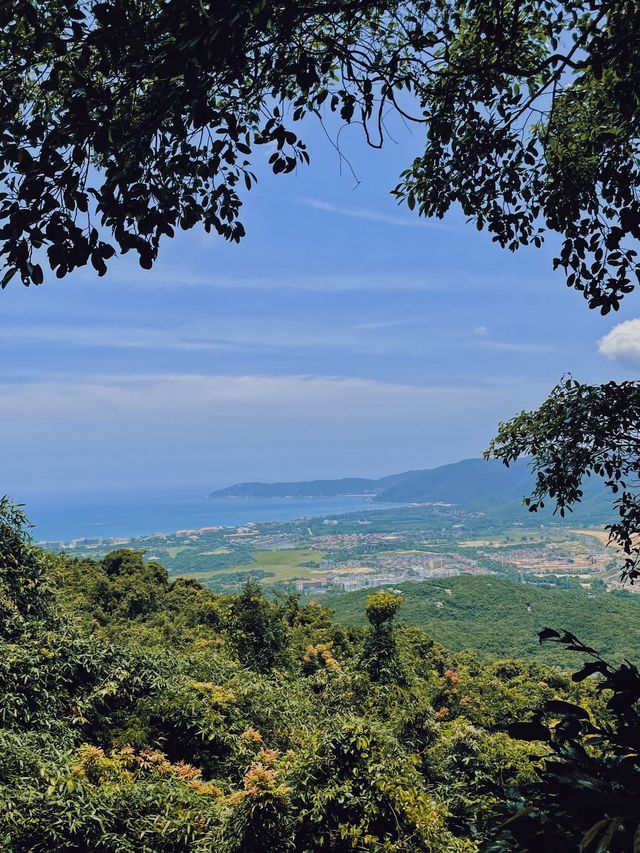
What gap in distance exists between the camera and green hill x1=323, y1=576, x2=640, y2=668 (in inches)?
1010

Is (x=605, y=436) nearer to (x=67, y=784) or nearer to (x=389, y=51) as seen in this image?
(x=389, y=51)

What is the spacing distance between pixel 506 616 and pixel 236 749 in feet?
105

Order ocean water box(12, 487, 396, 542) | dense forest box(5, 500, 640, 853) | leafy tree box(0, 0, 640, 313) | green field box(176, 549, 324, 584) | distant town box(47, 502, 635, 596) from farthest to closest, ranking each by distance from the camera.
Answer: ocean water box(12, 487, 396, 542) → green field box(176, 549, 324, 584) → distant town box(47, 502, 635, 596) → dense forest box(5, 500, 640, 853) → leafy tree box(0, 0, 640, 313)

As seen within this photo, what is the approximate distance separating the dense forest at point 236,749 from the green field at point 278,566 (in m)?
53.1

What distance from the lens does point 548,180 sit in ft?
10.2

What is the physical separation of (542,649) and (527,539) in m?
77.0

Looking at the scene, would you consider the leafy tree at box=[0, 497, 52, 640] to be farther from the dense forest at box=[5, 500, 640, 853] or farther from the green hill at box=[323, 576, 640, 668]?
the green hill at box=[323, 576, 640, 668]

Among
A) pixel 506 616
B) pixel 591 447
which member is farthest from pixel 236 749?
pixel 506 616

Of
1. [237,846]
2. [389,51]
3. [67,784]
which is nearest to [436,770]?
[237,846]

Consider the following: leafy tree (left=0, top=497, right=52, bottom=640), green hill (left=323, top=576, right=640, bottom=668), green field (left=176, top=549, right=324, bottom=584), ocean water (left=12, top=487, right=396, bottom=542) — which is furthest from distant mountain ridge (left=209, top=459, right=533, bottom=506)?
leafy tree (left=0, top=497, right=52, bottom=640)

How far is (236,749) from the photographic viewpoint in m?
5.20

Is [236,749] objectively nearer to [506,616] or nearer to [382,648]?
[382,648]

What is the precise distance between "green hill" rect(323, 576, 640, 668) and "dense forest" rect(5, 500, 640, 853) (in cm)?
1750

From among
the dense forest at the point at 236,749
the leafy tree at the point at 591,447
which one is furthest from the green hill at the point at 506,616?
the leafy tree at the point at 591,447
